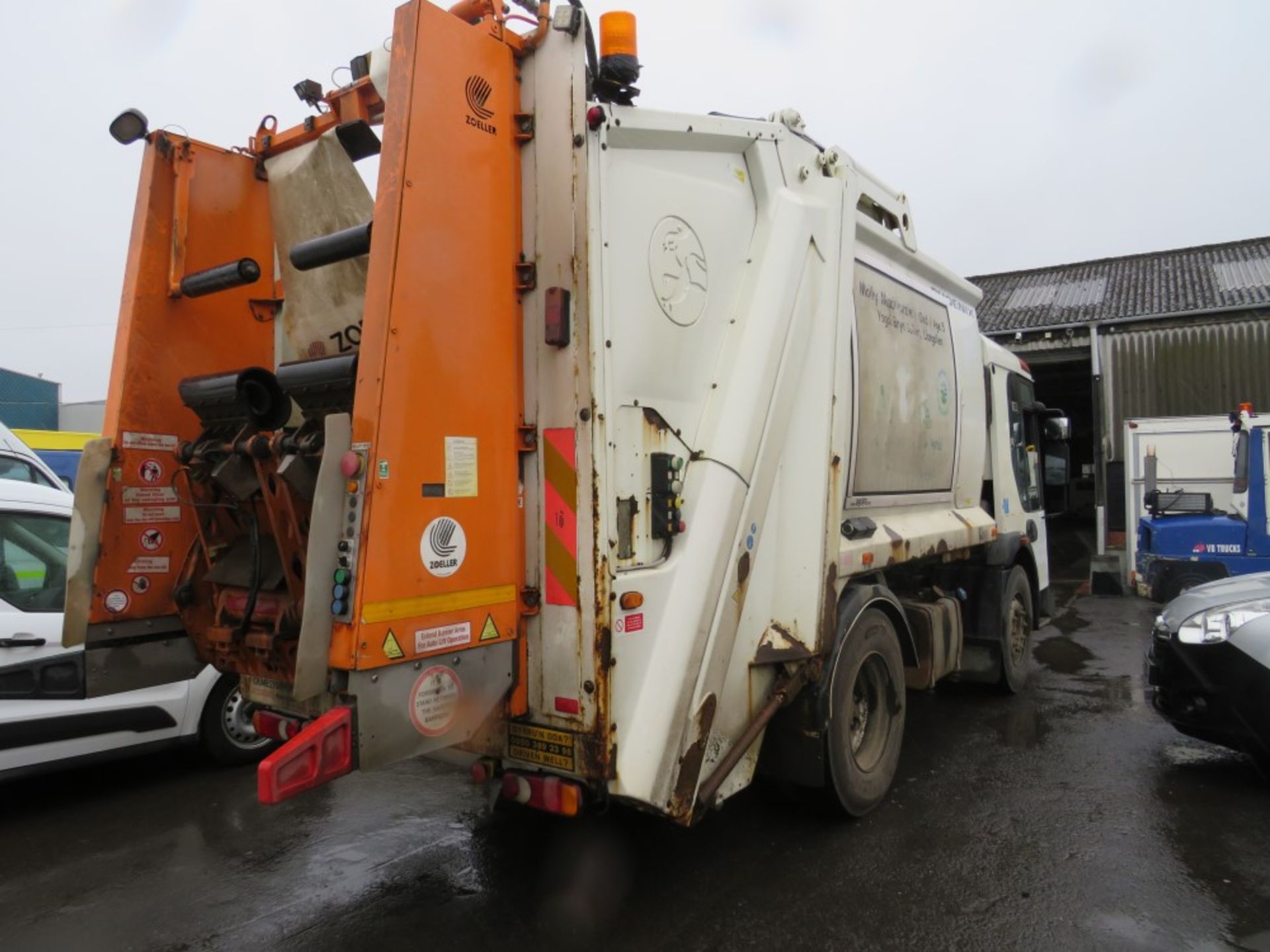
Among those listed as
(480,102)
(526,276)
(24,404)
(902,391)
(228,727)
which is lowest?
(228,727)

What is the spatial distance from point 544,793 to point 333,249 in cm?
207

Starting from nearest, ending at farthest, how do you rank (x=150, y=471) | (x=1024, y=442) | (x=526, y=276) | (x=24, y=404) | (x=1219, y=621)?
(x=526, y=276), (x=150, y=471), (x=1219, y=621), (x=1024, y=442), (x=24, y=404)

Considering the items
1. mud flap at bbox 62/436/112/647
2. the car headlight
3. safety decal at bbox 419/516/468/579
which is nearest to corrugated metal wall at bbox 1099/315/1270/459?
the car headlight

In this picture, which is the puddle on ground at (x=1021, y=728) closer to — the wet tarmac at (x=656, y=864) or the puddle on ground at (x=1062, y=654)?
the wet tarmac at (x=656, y=864)

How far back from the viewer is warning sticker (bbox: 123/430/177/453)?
347cm

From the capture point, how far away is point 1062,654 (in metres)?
8.75

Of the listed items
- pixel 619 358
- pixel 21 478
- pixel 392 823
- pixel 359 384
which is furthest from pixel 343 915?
pixel 21 478

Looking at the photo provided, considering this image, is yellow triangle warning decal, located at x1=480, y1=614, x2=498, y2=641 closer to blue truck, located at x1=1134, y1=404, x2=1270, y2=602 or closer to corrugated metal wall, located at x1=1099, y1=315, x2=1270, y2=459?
blue truck, located at x1=1134, y1=404, x2=1270, y2=602

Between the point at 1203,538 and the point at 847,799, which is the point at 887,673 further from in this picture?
the point at 1203,538

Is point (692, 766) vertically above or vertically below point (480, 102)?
below

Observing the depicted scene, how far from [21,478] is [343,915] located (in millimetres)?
6472

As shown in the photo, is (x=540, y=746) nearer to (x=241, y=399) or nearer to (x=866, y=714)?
(x=241, y=399)

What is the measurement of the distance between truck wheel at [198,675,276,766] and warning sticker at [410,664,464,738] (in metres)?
2.85

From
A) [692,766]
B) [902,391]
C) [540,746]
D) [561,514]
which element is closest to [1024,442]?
[902,391]
